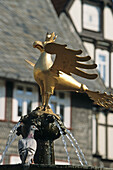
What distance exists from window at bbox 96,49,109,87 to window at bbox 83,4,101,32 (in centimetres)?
101

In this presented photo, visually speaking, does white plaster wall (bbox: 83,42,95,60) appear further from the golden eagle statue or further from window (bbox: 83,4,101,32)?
the golden eagle statue

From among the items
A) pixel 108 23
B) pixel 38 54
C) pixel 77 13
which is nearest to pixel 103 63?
pixel 108 23

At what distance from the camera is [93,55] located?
2731 cm

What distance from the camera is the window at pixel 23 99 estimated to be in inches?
864

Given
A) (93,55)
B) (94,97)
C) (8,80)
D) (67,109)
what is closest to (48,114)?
(94,97)

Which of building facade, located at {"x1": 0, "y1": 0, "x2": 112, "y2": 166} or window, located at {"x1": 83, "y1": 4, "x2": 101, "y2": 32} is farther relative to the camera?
window, located at {"x1": 83, "y1": 4, "x2": 101, "y2": 32}

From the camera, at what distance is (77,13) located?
89.7 feet

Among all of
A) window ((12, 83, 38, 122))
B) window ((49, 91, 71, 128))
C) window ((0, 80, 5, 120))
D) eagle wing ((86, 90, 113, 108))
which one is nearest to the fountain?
eagle wing ((86, 90, 113, 108))

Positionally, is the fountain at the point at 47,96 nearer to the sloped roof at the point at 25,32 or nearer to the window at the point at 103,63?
the sloped roof at the point at 25,32

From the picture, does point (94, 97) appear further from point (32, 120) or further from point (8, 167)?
point (8, 167)

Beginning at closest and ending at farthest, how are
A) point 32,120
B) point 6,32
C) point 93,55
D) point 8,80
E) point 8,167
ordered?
point 8,167, point 32,120, point 8,80, point 6,32, point 93,55

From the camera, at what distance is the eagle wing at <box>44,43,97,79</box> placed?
8.67 m

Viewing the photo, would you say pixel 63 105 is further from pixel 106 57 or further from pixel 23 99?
pixel 106 57

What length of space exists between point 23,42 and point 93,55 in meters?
4.72
